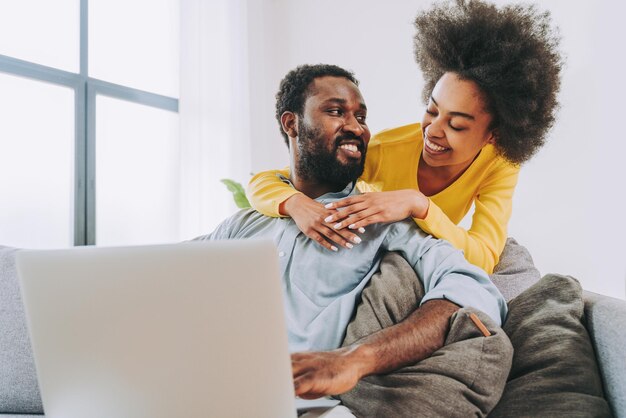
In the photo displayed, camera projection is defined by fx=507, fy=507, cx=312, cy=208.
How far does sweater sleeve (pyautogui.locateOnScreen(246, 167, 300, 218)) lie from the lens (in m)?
1.34

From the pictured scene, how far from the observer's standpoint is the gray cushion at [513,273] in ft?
4.11

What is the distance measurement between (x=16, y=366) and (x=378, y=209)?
95 cm

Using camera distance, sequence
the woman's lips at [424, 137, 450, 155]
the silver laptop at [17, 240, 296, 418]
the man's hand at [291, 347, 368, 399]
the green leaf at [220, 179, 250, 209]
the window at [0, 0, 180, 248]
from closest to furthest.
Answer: the silver laptop at [17, 240, 296, 418] < the man's hand at [291, 347, 368, 399] < the woman's lips at [424, 137, 450, 155] < the window at [0, 0, 180, 248] < the green leaf at [220, 179, 250, 209]

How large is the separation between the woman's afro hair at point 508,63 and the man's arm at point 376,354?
622 millimetres

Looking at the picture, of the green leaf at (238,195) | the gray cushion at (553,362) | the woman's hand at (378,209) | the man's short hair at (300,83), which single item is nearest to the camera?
the gray cushion at (553,362)

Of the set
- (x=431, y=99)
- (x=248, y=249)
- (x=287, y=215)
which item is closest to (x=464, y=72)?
(x=431, y=99)

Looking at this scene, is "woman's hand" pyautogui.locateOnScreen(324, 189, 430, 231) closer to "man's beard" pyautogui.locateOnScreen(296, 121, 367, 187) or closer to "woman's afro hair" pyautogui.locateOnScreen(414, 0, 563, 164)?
"man's beard" pyautogui.locateOnScreen(296, 121, 367, 187)

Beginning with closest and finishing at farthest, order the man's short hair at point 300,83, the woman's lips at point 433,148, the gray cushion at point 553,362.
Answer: the gray cushion at point 553,362 < the woman's lips at point 433,148 < the man's short hair at point 300,83

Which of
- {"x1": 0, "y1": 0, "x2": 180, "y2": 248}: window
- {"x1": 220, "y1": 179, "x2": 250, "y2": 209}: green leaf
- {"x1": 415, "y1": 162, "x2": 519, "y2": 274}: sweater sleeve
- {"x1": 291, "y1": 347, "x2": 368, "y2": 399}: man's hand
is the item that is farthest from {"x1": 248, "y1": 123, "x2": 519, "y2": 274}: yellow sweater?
{"x1": 0, "y1": 0, "x2": 180, "y2": 248}: window

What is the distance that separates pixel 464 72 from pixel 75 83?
7.62 ft

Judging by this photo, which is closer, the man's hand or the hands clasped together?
the man's hand

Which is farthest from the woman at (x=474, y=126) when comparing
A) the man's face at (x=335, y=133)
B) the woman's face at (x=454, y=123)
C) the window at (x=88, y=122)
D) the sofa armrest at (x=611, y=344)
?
the window at (x=88, y=122)

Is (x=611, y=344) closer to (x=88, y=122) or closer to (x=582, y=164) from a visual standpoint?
(x=582, y=164)

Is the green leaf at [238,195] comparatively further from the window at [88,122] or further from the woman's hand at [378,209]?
the woman's hand at [378,209]
